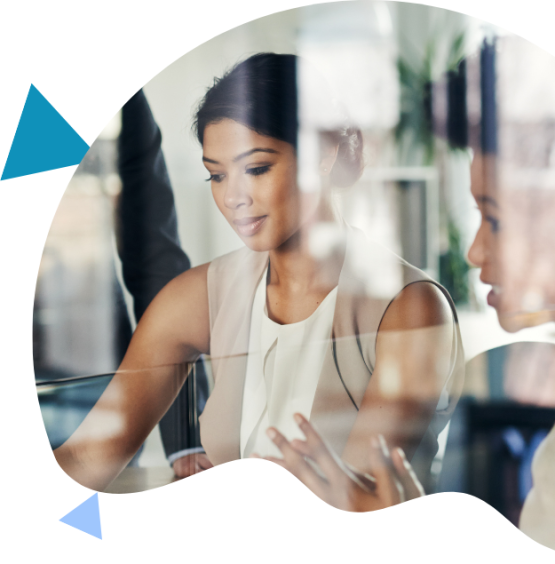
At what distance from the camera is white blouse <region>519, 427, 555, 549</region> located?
125 cm

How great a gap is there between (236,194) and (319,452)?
0.71 meters

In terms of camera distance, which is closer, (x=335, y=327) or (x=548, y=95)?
(x=548, y=95)

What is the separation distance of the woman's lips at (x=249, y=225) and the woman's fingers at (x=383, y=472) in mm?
614

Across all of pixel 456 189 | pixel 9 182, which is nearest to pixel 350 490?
pixel 456 189

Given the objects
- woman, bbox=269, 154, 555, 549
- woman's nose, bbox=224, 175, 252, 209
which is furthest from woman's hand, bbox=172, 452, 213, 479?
woman's nose, bbox=224, 175, 252, 209

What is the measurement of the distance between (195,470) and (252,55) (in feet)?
3.68

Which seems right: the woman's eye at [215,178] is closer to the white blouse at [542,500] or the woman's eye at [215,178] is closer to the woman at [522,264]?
the woman at [522,264]

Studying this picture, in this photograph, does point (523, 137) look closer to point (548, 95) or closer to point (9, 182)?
point (548, 95)

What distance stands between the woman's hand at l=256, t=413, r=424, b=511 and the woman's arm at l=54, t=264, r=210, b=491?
0.33m

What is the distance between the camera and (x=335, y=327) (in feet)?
4.34

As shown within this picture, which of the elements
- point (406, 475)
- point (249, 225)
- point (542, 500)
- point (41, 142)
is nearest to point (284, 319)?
point (249, 225)

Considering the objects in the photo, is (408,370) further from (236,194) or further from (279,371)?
(236,194)

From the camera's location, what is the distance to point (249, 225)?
1.36 metres

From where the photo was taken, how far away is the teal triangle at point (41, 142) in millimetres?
1481
